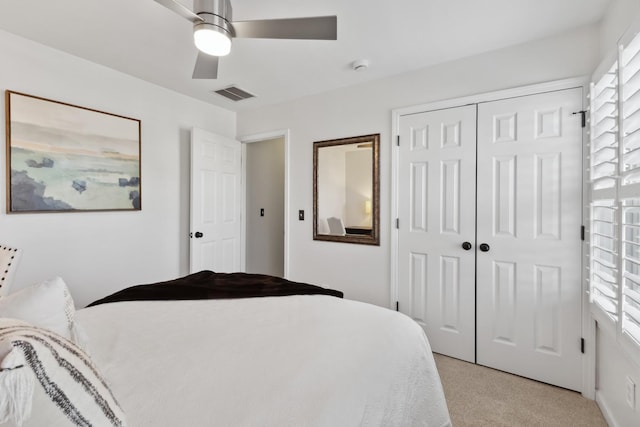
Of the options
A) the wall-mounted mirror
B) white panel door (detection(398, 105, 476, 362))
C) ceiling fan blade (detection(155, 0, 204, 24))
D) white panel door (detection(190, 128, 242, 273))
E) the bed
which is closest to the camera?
the bed

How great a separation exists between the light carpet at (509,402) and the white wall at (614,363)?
0.12 m

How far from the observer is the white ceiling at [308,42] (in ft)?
6.08

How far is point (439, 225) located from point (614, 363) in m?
1.32

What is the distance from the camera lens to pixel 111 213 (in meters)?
2.76

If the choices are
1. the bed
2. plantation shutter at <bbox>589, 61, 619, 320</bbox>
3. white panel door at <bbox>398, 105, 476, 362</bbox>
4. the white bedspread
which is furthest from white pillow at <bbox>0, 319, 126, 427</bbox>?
white panel door at <bbox>398, 105, 476, 362</bbox>

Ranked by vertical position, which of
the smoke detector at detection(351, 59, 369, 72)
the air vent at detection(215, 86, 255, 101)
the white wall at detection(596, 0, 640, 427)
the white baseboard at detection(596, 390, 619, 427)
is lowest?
the white baseboard at detection(596, 390, 619, 427)

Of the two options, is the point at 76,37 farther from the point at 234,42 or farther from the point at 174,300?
the point at 174,300

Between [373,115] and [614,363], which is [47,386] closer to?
[614,363]

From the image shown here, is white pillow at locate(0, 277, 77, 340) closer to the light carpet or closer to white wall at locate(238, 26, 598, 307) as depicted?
the light carpet

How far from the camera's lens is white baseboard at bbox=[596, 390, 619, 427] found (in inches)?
68.2

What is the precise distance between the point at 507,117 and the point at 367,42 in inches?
47.0

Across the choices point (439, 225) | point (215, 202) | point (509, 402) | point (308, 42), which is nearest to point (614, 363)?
point (509, 402)

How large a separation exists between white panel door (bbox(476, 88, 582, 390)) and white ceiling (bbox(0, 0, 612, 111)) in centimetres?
50

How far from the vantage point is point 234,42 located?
2.26 m
